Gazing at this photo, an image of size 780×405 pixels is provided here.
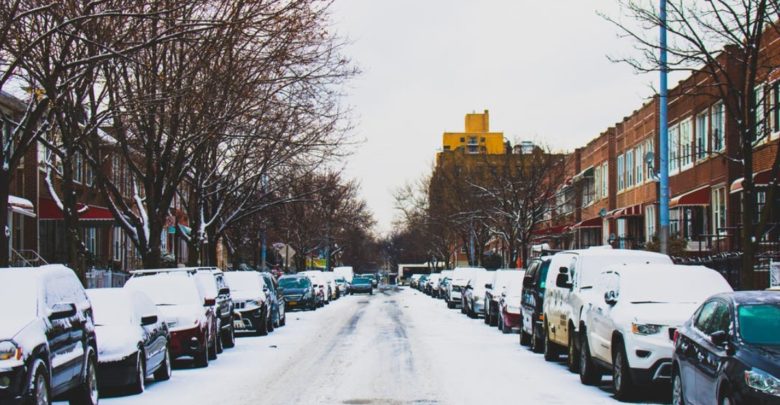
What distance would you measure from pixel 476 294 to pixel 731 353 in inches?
1110

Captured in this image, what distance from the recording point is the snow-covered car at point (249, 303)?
30125 millimetres

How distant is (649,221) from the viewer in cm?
4947

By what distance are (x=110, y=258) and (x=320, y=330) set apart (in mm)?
23675

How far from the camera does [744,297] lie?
37.8ft

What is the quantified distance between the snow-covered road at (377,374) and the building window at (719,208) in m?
11.6

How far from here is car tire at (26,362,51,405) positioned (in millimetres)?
11098

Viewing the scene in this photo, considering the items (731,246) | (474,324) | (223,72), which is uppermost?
(223,72)

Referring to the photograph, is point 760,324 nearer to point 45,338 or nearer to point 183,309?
point 45,338

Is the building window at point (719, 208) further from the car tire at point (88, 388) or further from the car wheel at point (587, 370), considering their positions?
the car tire at point (88, 388)

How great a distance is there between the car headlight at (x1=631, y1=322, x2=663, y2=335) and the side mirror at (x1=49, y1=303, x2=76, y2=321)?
6.97 meters

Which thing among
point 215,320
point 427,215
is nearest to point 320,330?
point 215,320

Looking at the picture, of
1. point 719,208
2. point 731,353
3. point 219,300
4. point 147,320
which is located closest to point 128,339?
point 147,320

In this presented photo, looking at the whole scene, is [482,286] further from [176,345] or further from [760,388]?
[760,388]

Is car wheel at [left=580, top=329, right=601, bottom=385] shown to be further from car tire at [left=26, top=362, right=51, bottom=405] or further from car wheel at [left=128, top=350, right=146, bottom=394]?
car tire at [left=26, top=362, right=51, bottom=405]
